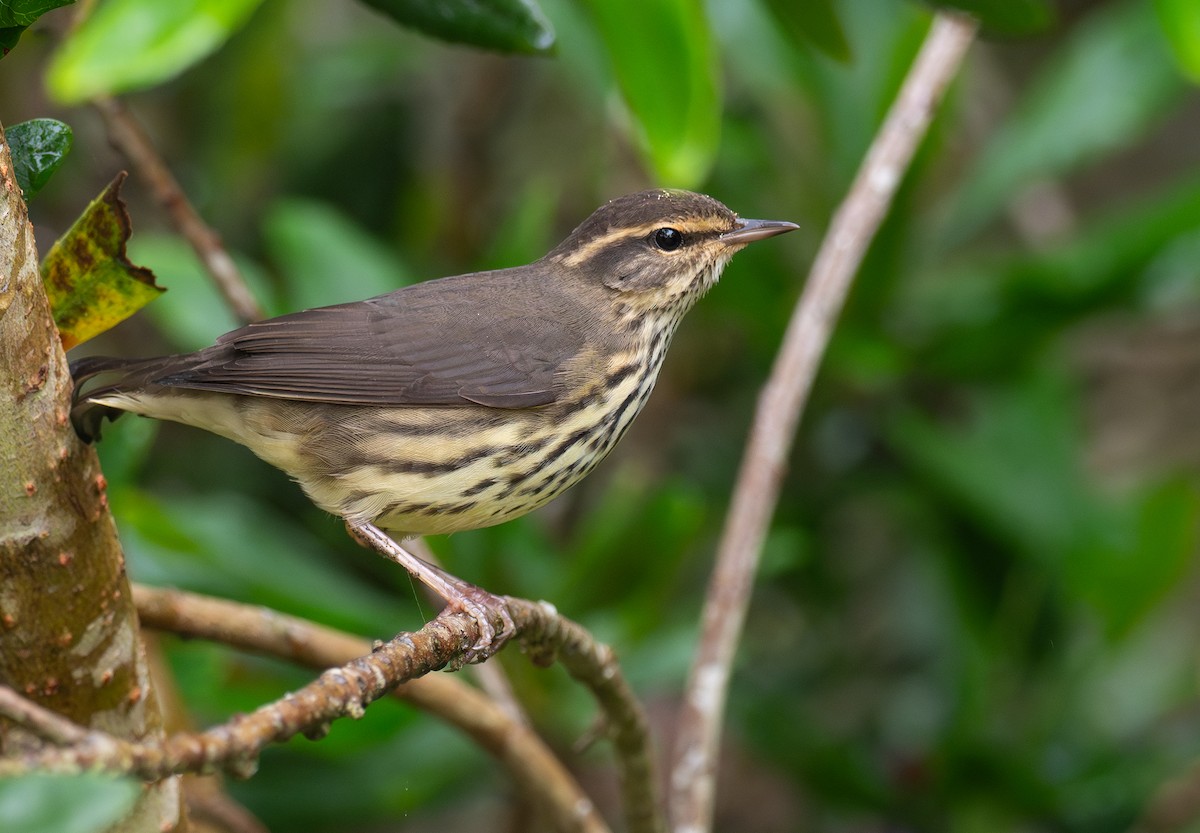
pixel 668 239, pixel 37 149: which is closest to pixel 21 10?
pixel 37 149

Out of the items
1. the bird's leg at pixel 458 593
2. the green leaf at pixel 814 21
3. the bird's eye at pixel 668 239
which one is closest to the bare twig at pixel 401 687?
the bird's leg at pixel 458 593

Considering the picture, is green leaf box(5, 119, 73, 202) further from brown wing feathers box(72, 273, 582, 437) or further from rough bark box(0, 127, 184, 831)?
brown wing feathers box(72, 273, 582, 437)

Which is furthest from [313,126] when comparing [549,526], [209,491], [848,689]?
[848,689]

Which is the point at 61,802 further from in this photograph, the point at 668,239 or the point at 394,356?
the point at 668,239

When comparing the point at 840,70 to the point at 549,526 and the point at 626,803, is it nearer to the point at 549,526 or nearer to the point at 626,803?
the point at 549,526

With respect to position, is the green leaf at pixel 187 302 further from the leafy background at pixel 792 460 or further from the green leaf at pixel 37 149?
the green leaf at pixel 37 149

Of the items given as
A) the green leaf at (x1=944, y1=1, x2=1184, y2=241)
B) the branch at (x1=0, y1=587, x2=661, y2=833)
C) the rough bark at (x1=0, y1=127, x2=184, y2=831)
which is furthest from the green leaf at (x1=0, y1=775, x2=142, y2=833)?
the green leaf at (x1=944, y1=1, x2=1184, y2=241)

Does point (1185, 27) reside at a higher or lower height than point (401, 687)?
higher
